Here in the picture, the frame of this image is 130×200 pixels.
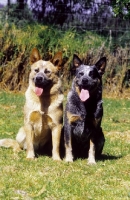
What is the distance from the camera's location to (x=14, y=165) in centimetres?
611

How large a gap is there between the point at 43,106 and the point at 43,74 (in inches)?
19.1

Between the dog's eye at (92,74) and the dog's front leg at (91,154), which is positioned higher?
the dog's eye at (92,74)

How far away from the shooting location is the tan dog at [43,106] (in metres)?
6.75

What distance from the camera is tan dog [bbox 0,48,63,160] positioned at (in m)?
6.75

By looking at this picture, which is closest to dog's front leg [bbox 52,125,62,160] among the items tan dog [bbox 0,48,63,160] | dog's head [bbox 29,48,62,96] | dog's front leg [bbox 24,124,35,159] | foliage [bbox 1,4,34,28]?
tan dog [bbox 0,48,63,160]

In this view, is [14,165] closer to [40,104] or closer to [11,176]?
[11,176]

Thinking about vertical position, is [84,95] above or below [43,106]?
above

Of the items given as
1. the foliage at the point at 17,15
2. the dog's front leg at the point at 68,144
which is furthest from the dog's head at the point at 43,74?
the foliage at the point at 17,15

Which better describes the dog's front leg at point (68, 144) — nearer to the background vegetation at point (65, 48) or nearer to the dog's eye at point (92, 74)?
the dog's eye at point (92, 74)

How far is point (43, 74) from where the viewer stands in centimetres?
672

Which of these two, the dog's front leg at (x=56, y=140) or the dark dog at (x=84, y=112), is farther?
the dog's front leg at (x=56, y=140)

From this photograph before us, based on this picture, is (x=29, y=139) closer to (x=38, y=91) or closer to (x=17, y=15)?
(x=38, y=91)

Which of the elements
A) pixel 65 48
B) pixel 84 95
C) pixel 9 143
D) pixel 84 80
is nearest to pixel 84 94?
pixel 84 95

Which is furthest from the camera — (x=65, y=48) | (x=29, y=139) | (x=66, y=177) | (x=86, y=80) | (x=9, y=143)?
(x=65, y=48)
